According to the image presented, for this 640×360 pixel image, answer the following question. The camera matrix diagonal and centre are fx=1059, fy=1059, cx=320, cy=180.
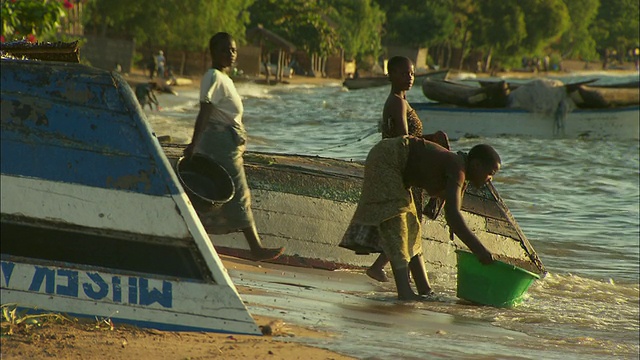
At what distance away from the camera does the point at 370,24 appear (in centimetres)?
8888

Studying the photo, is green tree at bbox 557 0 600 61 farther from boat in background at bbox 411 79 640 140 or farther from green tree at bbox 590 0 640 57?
boat in background at bbox 411 79 640 140

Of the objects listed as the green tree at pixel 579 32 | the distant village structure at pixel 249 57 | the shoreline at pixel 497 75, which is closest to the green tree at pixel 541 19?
the shoreline at pixel 497 75

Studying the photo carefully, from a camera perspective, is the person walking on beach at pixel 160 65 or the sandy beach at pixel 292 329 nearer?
the sandy beach at pixel 292 329

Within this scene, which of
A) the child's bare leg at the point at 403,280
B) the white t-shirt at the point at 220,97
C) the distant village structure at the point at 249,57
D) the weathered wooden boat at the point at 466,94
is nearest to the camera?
the child's bare leg at the point at 403,280

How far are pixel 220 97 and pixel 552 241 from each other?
636 centimetres

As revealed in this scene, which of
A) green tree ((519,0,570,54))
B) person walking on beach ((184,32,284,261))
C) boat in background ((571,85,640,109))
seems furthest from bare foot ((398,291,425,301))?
green tree ((519,0,570,54))

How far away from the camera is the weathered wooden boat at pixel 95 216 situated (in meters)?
4.55

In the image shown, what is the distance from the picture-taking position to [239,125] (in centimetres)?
677

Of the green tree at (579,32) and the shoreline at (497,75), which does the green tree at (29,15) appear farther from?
the green tree at (579,32)

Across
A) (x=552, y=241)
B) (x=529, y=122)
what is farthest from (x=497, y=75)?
(x=552, y=241)

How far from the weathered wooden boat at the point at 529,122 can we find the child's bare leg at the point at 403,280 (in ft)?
58.9

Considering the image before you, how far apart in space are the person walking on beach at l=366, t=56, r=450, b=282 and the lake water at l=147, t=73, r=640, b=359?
58 cm

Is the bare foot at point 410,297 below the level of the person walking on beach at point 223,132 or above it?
below

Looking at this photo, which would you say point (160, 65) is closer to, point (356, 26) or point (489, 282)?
point (356, 26)
